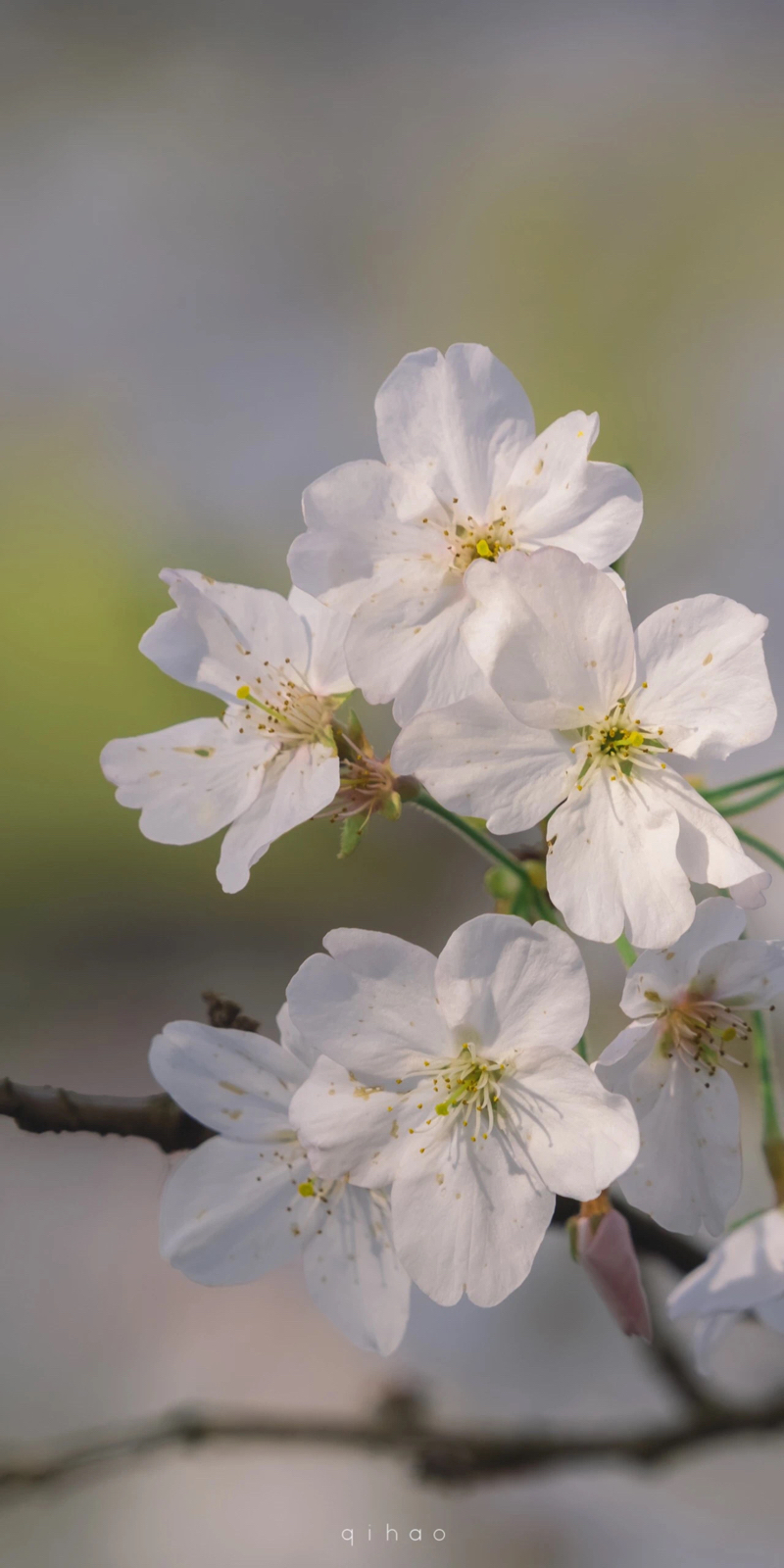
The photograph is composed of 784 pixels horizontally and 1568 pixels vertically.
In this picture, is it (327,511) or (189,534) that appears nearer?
(327,511)

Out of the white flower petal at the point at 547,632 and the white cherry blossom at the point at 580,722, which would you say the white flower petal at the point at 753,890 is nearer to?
the white cherry blossom at the point at 580,722

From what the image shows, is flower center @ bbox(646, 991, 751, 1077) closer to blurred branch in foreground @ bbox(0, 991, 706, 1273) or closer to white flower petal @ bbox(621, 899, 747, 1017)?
white flower petal @ bbox(621, 899, 747, 1017)

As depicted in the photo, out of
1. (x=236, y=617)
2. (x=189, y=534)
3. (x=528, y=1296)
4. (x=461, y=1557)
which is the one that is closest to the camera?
(x=236, y=617)

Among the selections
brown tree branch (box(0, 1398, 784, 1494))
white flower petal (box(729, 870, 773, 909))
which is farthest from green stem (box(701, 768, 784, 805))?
brown tree branch (box(0, 1398, 784, 1494))

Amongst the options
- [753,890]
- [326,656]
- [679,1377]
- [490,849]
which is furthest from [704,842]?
[679,1377]

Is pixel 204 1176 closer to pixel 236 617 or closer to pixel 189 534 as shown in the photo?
pixel 236 617

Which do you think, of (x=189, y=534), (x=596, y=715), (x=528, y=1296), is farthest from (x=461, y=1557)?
(x=189, y=534)

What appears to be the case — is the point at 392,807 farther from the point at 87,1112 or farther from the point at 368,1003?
the point at 87,1112
